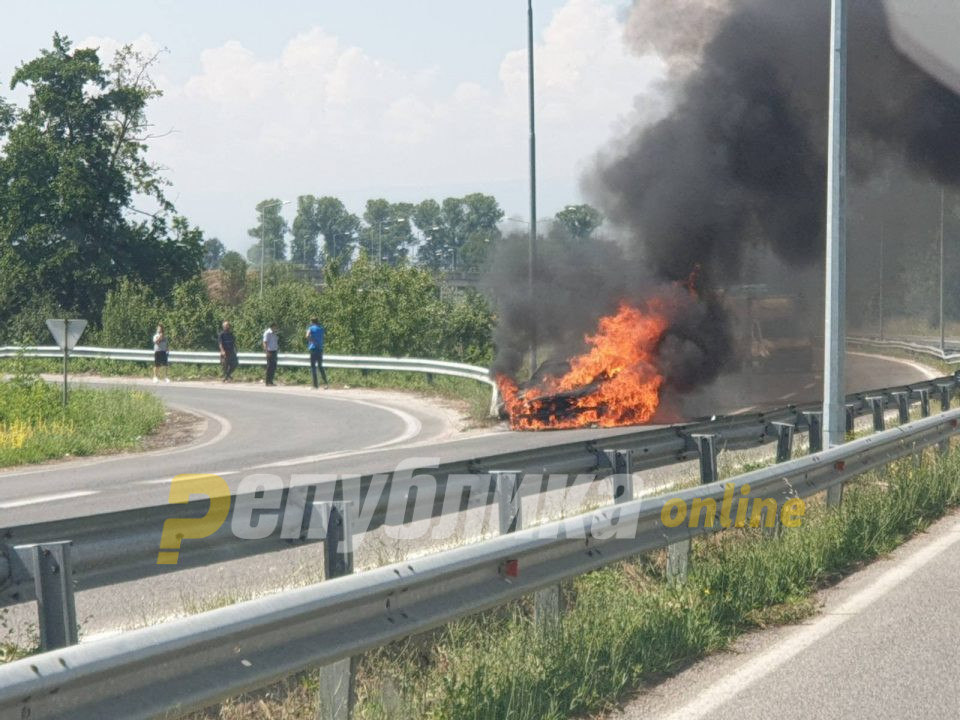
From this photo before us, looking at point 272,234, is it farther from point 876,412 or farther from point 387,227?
point 876,412

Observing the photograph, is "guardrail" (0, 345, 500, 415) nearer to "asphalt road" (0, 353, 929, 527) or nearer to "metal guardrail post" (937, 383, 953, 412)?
"asphalt road" (0, 353, 929, 527)

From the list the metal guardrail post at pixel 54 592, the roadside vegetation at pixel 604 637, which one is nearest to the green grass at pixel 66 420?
the roadside vegetation at pixel 604 637

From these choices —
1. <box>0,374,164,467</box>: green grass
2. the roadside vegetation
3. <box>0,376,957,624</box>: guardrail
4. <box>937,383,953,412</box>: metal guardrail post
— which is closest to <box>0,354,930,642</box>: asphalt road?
<box>0,376,957,624</box>: guardrail

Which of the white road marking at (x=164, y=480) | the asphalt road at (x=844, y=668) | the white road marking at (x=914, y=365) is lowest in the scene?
the white road marking at (x=914, y=365)

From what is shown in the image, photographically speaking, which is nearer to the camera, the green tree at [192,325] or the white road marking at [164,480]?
the white road marking at [164,480]

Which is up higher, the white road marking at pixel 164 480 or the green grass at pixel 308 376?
the white road marking at pixel 164 480

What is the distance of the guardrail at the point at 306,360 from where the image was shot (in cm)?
2639

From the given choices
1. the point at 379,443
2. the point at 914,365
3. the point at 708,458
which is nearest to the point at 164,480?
the point at 379,443

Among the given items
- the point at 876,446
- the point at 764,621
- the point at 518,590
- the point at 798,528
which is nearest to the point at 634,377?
the point at 876,446

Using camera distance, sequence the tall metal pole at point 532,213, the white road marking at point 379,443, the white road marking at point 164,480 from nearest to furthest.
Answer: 1. the white road marking at point 164,480
2. the white road marking at point 379,443
3. the tall metal pole at point 532,213

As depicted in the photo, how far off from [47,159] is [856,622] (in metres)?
53.2

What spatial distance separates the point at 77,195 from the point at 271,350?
26401mm

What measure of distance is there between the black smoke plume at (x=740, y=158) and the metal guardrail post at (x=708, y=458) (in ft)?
42.9

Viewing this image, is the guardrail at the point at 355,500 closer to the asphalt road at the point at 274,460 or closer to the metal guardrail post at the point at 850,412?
the asphalt road at the point at 274,460
